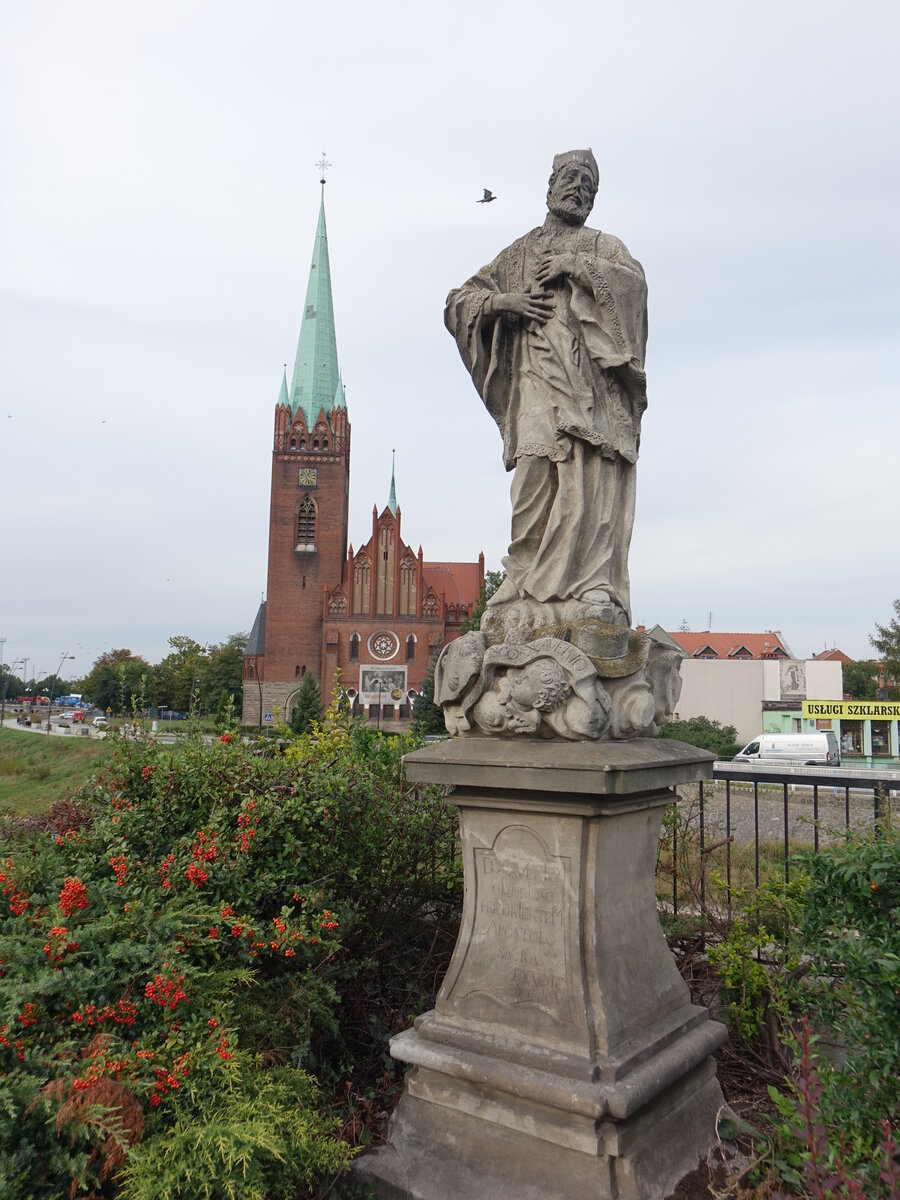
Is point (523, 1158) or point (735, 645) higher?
point (735, 645)

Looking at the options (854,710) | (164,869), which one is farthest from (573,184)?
(854,710)

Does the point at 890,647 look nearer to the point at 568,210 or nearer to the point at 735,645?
the point at 735,645

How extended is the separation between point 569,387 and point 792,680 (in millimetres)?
44133

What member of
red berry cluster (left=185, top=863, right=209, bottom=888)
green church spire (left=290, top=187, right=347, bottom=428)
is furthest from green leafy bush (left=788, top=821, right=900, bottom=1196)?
green church spire (left=290, top=187, right=347, bottom=428)

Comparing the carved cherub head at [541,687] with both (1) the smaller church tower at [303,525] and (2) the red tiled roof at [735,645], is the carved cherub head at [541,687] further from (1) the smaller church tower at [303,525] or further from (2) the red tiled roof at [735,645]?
(2) the red tiled roof at [735,645]

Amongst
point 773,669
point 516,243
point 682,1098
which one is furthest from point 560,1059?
point 773,669

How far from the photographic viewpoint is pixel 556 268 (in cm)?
342

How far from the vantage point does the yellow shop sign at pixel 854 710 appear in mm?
34562

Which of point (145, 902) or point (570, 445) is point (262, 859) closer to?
point (145, 902)

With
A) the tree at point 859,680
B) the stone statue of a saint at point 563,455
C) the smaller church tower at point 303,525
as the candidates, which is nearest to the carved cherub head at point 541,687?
the stone statue of a saint at point 563,455

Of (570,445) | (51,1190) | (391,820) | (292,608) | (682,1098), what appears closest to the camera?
(51,1190)

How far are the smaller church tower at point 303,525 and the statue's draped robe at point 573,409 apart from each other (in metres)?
47.9

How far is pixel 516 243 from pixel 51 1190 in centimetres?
389

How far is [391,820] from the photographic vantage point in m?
4.21
